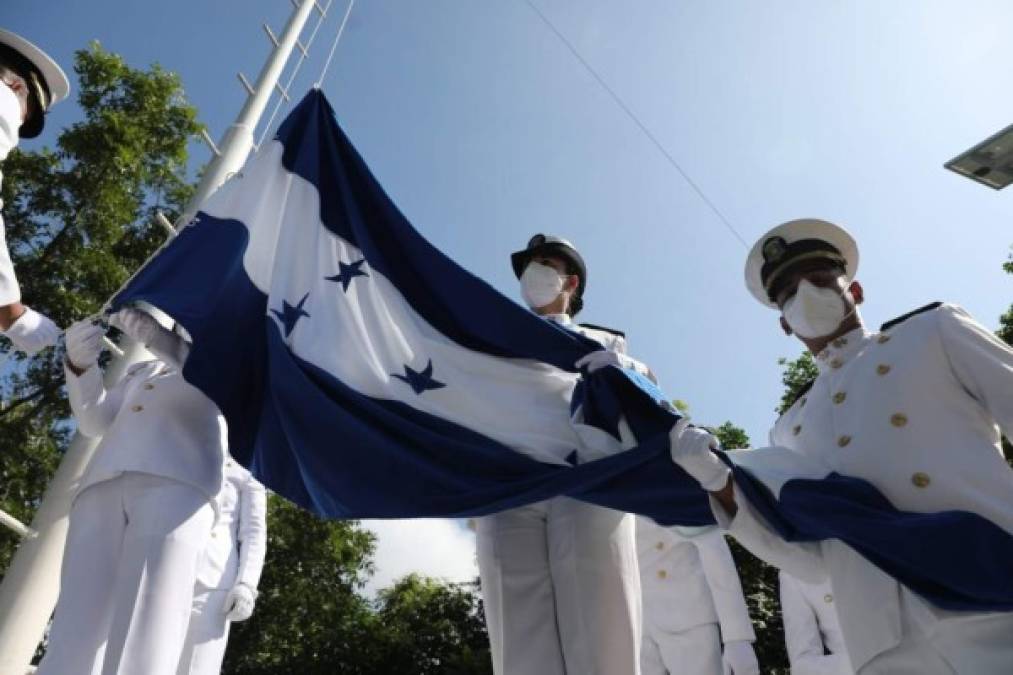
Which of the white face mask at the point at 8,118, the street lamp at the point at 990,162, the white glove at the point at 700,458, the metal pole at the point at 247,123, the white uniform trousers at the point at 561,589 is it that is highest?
the metal pole at the point at 247,123

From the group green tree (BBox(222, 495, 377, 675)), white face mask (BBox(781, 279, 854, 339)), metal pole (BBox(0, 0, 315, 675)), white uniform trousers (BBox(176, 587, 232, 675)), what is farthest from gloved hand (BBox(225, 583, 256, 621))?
green tree (BBox(222, 495, 377, 675))

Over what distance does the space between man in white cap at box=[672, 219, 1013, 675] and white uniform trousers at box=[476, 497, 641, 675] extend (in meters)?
0.48

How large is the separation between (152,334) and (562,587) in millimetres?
2293

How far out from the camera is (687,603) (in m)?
5.82

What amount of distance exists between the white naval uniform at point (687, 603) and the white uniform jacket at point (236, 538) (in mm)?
2587

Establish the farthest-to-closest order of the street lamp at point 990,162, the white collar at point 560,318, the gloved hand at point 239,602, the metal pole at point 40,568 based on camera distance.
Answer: the street lamp at point 990,162 → the metal pole at point 40,568 → the gloved hand at point 239,602 → the white collar at point 560,318

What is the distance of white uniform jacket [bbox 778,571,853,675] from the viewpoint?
5673 millimetres

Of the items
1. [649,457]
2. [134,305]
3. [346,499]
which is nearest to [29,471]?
[134,305]

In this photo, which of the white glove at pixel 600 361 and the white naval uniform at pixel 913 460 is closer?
the white naval uniform at pixel 913 460

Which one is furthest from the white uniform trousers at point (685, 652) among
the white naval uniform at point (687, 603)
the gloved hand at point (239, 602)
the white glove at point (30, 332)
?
the white glove at point (30, 332)

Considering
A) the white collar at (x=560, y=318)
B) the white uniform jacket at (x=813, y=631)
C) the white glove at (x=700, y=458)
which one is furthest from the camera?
the white uniform jacket at (x=813, y=631)

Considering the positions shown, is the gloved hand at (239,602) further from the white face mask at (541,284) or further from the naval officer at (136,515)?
the white face mask at (541,284)

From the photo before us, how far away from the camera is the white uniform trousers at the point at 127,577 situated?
11.0ft

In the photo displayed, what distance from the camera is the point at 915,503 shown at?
2.85 metres
